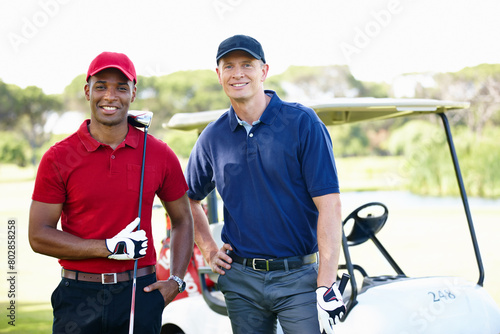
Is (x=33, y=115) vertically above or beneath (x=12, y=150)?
above

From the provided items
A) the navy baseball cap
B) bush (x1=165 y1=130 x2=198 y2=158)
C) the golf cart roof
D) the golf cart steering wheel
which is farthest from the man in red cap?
bush (x1=165 y1=130 x2=198 y2=158)

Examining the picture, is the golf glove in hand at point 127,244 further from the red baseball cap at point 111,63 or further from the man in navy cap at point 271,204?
the red baseball cap at point 111,63

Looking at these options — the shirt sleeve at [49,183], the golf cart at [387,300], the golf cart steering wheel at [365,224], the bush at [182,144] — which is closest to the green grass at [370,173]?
the bush at [182,144]

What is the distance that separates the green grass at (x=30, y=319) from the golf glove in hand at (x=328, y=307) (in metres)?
4.23

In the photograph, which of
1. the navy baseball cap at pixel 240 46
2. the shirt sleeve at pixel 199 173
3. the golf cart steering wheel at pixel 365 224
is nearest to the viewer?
the navy baseball cap at pixel 240 46

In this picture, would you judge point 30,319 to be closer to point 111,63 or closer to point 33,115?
point 111,63

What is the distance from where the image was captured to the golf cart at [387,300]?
2.79 meters

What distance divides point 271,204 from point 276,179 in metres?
0.10

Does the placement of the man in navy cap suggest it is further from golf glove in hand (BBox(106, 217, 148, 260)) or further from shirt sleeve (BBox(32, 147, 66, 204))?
shirt sleeve (BBox(32, 147, 66, 204))

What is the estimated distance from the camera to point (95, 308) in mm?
2180

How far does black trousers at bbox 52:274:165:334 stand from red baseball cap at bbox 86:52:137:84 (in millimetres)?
819

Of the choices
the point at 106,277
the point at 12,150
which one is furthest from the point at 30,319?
the point at 12,150

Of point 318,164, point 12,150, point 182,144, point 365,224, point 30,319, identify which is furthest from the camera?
point 12,150

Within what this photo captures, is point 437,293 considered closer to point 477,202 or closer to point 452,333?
point 452,333
